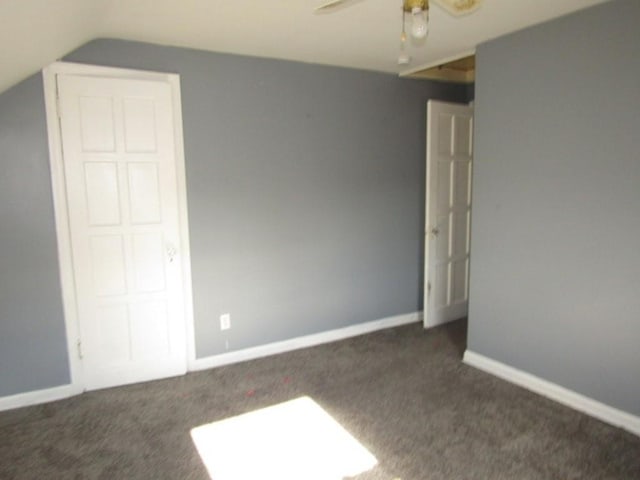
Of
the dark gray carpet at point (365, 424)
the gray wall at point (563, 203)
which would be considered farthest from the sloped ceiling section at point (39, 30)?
the gray wall at point (563, 203)

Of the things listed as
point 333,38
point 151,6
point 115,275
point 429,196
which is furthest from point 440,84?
point 115,275

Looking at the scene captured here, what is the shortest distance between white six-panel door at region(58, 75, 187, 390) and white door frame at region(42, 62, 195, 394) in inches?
1.3

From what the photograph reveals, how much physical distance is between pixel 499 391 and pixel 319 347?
143 centimetres

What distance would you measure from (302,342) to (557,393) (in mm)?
1885

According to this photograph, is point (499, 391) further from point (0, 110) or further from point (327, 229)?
point (0, 110)

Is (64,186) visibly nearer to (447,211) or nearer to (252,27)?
(252,27)

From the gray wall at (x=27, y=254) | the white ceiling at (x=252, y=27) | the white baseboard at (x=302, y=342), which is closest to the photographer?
the white ceiling at (x=252, y=27)

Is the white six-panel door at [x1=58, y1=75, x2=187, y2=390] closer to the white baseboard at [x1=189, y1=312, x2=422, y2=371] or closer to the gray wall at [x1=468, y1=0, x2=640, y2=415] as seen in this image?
the white baseboard at [x1=189, y1=312, x2=422, y2=371]

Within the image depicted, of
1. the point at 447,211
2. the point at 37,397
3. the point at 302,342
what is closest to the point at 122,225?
the point at 37,397

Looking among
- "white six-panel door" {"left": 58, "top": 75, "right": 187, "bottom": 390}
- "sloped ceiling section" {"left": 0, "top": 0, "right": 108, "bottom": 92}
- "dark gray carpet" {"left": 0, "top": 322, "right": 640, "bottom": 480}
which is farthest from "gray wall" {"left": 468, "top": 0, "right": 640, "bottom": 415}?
"sloped ceiling section" {"left": 0, "top": 0, "right": 108, "bottom": 92}

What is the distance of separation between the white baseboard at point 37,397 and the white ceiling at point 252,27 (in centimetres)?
185

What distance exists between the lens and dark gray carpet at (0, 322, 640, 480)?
2.18 m

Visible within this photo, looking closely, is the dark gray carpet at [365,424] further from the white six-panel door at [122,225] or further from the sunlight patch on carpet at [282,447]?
the white six-panel door at [122,225]

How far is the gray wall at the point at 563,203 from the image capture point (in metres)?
2.38
